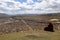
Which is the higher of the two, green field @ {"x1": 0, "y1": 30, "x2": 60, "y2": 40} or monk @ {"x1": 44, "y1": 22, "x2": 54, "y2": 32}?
monk @ {"x1": 44, "y1": 22, "x2": 54, "y2": 32}

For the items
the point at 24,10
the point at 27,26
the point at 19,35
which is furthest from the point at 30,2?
the point at 19,35

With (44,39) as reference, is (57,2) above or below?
above

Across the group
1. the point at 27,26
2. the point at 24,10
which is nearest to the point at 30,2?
the point at 24,10

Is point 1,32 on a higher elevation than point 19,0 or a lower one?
lower

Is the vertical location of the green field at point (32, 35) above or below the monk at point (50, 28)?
below

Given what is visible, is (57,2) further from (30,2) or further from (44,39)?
(44,39)

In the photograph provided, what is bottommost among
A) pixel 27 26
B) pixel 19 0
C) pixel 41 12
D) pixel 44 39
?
pixel 44 39

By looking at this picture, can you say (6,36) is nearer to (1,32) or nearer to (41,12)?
(1,32)
